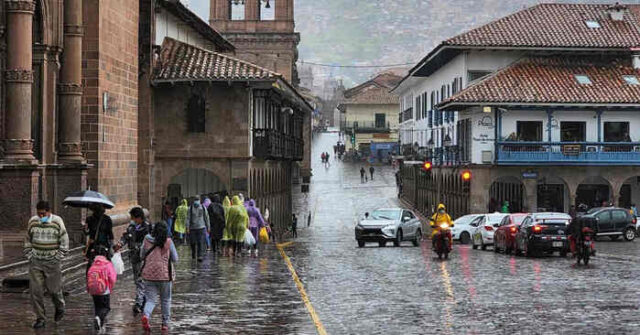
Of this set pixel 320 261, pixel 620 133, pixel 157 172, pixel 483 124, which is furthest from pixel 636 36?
pixel 320 261

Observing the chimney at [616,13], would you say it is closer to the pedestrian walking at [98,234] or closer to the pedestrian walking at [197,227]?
the pedestrian walking at [197,227]

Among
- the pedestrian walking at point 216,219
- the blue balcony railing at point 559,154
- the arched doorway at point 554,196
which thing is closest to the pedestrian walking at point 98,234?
the pedestrian walking at point 216,219

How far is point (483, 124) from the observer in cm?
5175

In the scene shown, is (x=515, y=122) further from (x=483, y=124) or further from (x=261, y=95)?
(x=261, y=95)

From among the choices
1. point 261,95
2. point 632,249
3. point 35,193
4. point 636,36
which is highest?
point 636,36

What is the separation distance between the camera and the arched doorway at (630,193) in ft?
179

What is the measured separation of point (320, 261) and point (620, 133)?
1147 inches

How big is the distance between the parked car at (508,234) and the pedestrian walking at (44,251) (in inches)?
780

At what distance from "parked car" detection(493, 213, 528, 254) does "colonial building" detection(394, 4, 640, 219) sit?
486 inches

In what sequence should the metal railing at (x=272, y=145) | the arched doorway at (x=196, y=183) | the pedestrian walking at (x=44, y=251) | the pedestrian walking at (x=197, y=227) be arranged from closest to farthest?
the pedestrian walking at (x=44, y=251) < the pedestrian walking at (x=197, y=227) < the metal railing at (x=272, y=145) < the arched doorway at (x=196, y=183)

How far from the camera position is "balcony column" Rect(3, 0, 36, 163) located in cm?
2344

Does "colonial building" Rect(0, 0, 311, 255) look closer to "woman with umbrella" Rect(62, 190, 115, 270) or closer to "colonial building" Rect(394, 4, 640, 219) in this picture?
"woman with umbrella" Rect(62, 190, 115, 270)

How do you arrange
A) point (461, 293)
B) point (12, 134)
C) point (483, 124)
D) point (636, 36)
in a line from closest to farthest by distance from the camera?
point (461, 293) < point (12, 134) < point (483, 124) < point (636, 36)

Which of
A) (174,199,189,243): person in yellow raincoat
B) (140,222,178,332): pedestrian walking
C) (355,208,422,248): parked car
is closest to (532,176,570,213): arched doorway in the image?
(355,208,422,248): parked car
